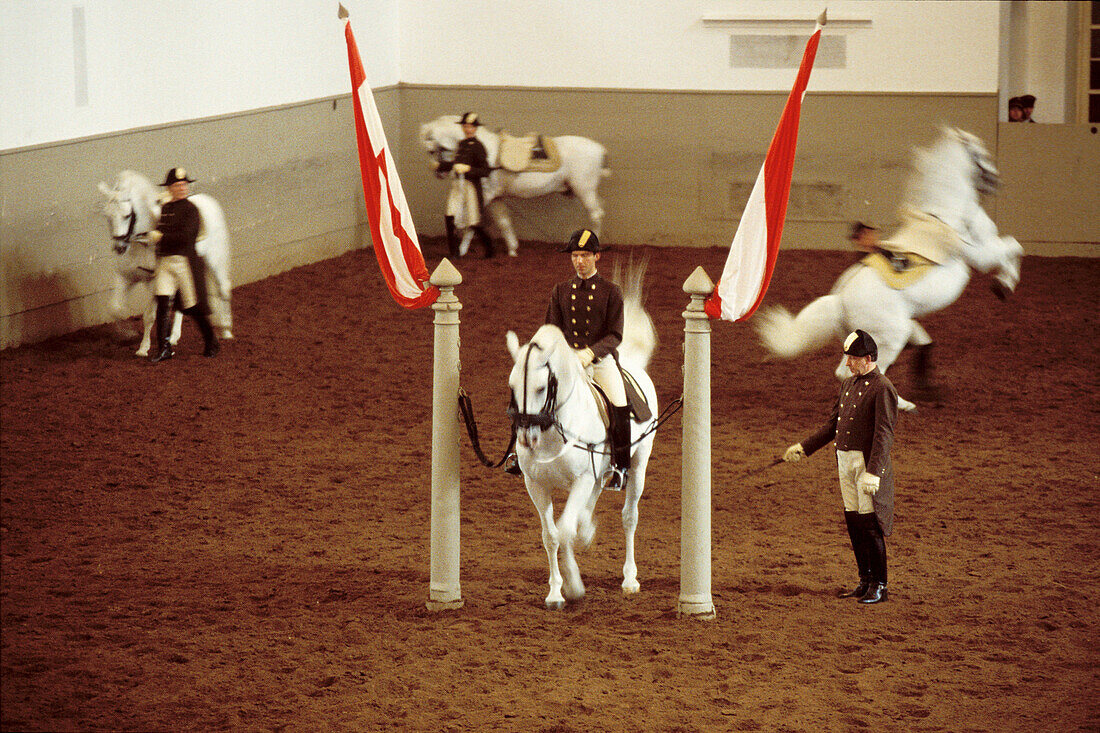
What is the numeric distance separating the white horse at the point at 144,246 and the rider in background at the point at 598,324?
6.02 meters

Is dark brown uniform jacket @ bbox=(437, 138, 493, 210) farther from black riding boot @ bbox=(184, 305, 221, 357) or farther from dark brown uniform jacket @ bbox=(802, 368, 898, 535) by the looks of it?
dark brown uniform jacket @ bbox=(802, 368, 898, 535)

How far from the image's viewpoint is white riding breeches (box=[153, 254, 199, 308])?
1209 cm

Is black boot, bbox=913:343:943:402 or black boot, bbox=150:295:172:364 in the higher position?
black boot, bbox=150:295:172:364

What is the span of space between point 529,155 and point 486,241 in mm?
1302

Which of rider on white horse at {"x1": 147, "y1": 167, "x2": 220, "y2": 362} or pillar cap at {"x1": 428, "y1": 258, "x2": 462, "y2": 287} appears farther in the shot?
rider on white horse at {"x1": 147, "y1": 167, "x2": 220, "y2": 362}

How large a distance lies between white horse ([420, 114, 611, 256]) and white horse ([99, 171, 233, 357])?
18.0ft

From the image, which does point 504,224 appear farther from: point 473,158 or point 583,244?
point 583,244

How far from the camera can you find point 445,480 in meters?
7.28

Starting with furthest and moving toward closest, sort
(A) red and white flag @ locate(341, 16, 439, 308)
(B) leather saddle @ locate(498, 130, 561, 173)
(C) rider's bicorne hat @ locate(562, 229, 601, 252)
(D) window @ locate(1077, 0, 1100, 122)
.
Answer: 1. (D) window @ locate(1077, 0, 1100, 122)
2. (B) leather saddle @ locate(498, 130, 561, 173)
3. (A) red and white flag @ locate(341, 16, 439, 308)
4. (C) rider's bicorne hat @ locate(562, 229, 601, 252)

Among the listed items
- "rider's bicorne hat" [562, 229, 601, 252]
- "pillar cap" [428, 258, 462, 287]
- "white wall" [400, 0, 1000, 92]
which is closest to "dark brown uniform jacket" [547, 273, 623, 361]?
"rider's bicorne hat" [562, 229, 601, 252]

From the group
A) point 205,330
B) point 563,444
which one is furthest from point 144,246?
point 563,444

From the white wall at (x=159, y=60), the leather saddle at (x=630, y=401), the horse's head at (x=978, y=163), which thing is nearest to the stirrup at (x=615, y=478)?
the leather saddle at (x=630, y=401)

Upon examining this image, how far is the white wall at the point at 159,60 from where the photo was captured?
40.5ft

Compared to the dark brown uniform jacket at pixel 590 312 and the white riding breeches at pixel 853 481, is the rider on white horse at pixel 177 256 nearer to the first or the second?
the dark brown uniform jacket at pixel 590 312
